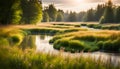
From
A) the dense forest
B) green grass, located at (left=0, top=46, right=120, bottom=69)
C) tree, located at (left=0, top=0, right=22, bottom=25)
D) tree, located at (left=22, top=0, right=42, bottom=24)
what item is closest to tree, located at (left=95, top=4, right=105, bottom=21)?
the dense forest

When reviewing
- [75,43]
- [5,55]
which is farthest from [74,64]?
[75,43]

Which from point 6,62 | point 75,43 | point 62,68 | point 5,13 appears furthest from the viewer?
point 5,13

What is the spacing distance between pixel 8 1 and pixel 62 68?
5351 centimetres

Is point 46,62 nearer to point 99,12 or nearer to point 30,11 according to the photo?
point 30,11

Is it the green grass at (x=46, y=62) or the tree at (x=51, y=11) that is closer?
the green grass at (x=46, y=62)

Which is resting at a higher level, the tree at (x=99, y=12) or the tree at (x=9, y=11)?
the tree at (x=9, y=11)

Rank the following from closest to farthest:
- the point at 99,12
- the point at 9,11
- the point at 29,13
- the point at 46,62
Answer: the point at 46,62 → the point at 9,11 → the point at 29,13 → the point at 99,12

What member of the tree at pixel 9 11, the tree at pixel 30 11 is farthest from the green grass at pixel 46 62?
the tree at pixel 30 11

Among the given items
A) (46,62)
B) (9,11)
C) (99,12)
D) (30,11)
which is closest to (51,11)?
(99,12)

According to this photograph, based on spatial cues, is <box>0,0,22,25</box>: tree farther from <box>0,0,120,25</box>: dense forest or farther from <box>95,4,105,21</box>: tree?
<box>95,4,105,21</box>: tree

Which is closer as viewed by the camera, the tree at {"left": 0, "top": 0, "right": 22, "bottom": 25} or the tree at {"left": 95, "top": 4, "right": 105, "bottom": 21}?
the tree at {"left": 0, "top": 0, "right": 22, "bottom": 25}

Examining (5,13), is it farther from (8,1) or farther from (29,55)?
(29,55)

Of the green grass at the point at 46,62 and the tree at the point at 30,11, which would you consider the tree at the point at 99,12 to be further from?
the green grass at the point at 46,62

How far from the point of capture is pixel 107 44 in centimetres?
3709
